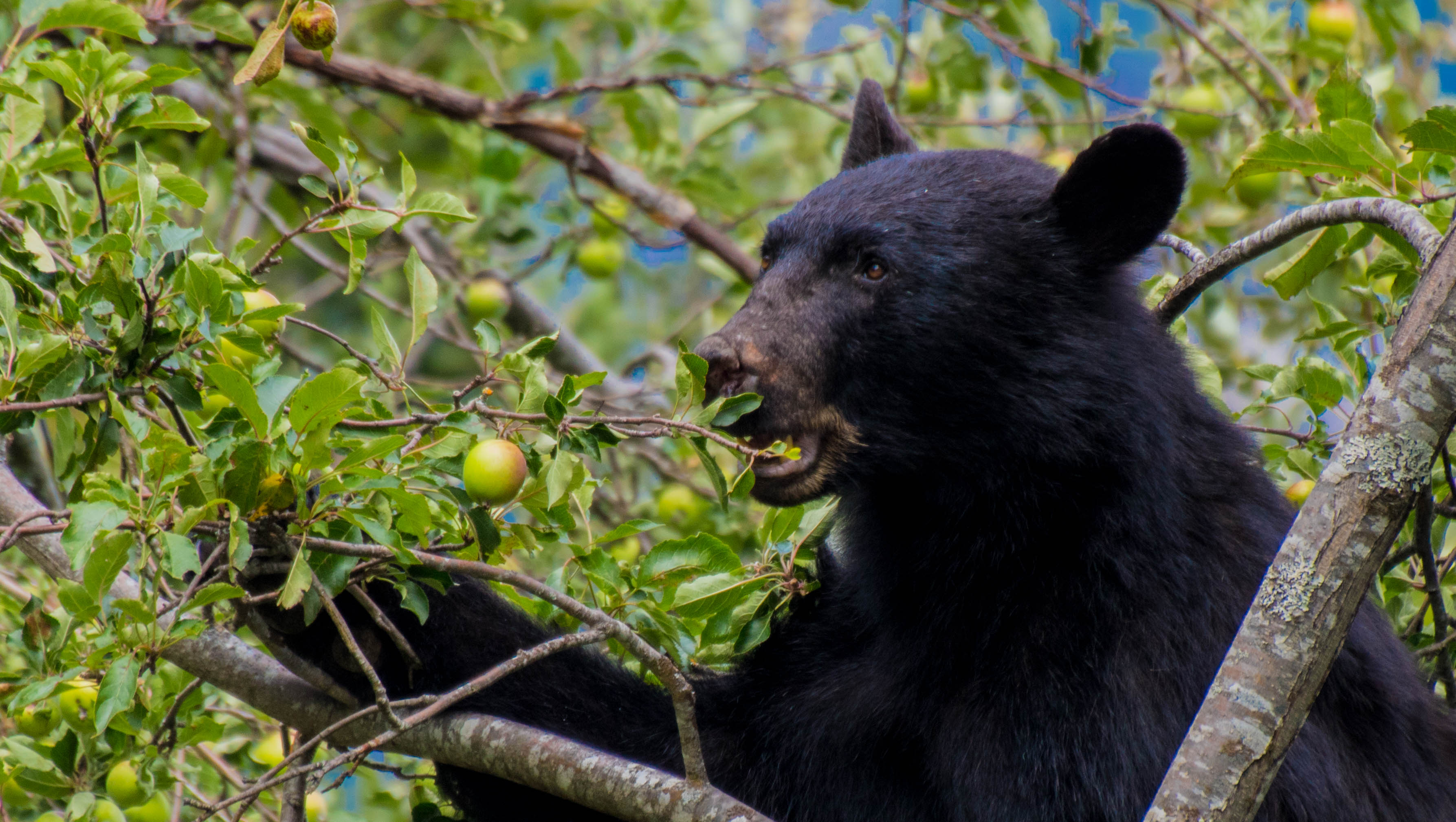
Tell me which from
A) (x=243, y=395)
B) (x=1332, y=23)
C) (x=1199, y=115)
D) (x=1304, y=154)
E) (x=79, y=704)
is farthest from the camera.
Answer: (x=1332, y=23)

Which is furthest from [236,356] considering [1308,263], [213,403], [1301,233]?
[1308,263]

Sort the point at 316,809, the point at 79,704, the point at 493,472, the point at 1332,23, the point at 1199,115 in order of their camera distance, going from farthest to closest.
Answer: the point at 1332,23 < the point at 1199,115 < the point at 316,809 < the point at 79,704 < the point at 493,472

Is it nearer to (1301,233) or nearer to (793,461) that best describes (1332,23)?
(1301,233)

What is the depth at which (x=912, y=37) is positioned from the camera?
596 centimetres

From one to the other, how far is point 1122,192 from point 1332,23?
2.41m

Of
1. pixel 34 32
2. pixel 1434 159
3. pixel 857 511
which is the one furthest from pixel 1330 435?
pixel 34 32

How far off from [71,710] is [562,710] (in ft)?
3.56

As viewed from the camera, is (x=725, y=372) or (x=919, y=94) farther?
(x=919, y=94)

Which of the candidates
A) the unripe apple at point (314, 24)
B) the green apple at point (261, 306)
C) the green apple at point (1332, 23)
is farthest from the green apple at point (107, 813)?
the green apple at point (1332, 23)

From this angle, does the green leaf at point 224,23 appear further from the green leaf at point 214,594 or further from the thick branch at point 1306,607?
the thick branch at point 1306,607

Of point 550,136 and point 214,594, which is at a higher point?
point 214,594

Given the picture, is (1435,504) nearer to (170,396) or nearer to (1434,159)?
(1434,159)

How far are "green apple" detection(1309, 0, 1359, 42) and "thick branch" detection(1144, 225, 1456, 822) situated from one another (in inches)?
135

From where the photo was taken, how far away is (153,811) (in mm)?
2990
